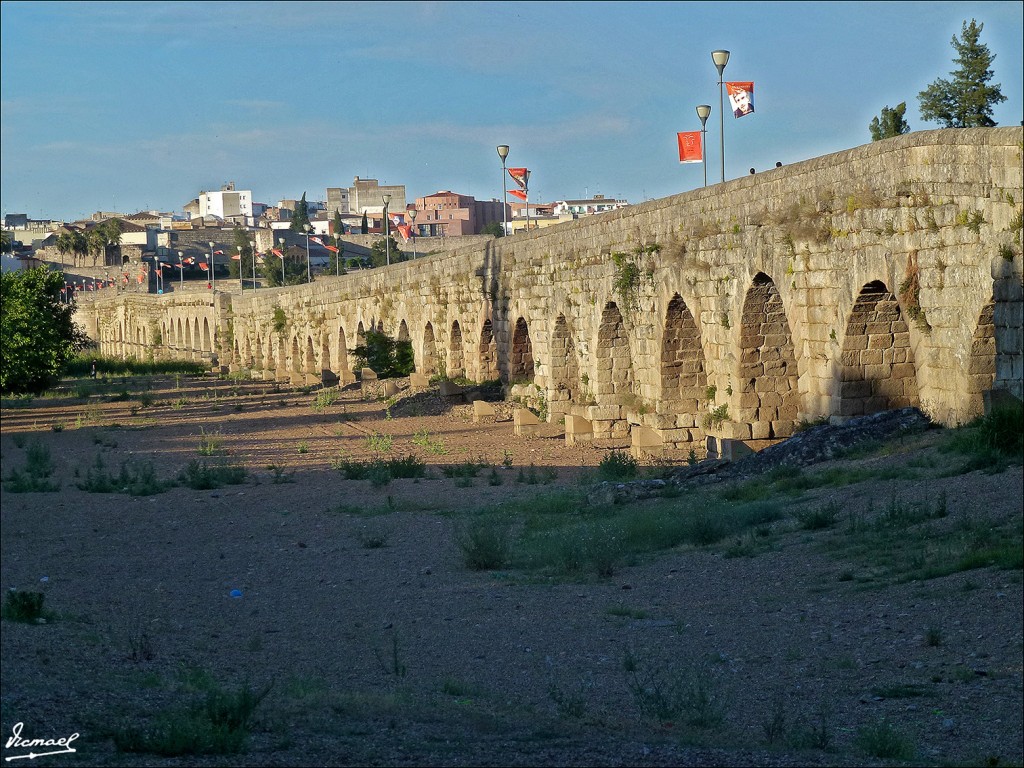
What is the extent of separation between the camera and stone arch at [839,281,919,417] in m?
12.9

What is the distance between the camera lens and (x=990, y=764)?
4.72 metres

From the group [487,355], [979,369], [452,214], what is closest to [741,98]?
[487,355]

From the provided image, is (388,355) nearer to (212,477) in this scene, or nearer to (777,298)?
(212,477)

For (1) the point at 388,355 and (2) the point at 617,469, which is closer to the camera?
(2) the point at 617,469

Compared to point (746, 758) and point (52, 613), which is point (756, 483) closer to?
point (52, 613)

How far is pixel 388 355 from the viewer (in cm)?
3144

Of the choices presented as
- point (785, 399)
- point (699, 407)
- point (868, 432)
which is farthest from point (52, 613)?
point (699, 407)

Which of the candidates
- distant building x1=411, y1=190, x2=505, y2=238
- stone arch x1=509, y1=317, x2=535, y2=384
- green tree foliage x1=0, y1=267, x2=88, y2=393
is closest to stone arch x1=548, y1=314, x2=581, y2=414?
stone arch x1=509, y1=317, x2=535, y2=384

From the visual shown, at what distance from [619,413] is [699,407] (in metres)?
1.74

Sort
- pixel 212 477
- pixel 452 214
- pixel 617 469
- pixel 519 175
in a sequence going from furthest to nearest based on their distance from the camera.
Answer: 1. pixel 452 214
2. pixel 519 175
3. pixel 212 477
4. pixel 617 469

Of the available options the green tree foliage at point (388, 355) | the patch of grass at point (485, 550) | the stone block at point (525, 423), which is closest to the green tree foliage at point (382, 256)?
the green tree foliage at point (388, 355)

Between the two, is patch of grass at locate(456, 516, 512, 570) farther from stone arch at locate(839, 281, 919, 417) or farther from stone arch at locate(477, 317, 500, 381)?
stone arch at locate(477, 317, 500, 381)

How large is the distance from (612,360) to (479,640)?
40.7 ft

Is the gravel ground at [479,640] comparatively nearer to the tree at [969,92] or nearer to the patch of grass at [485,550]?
the patch of grass at [485,550]
